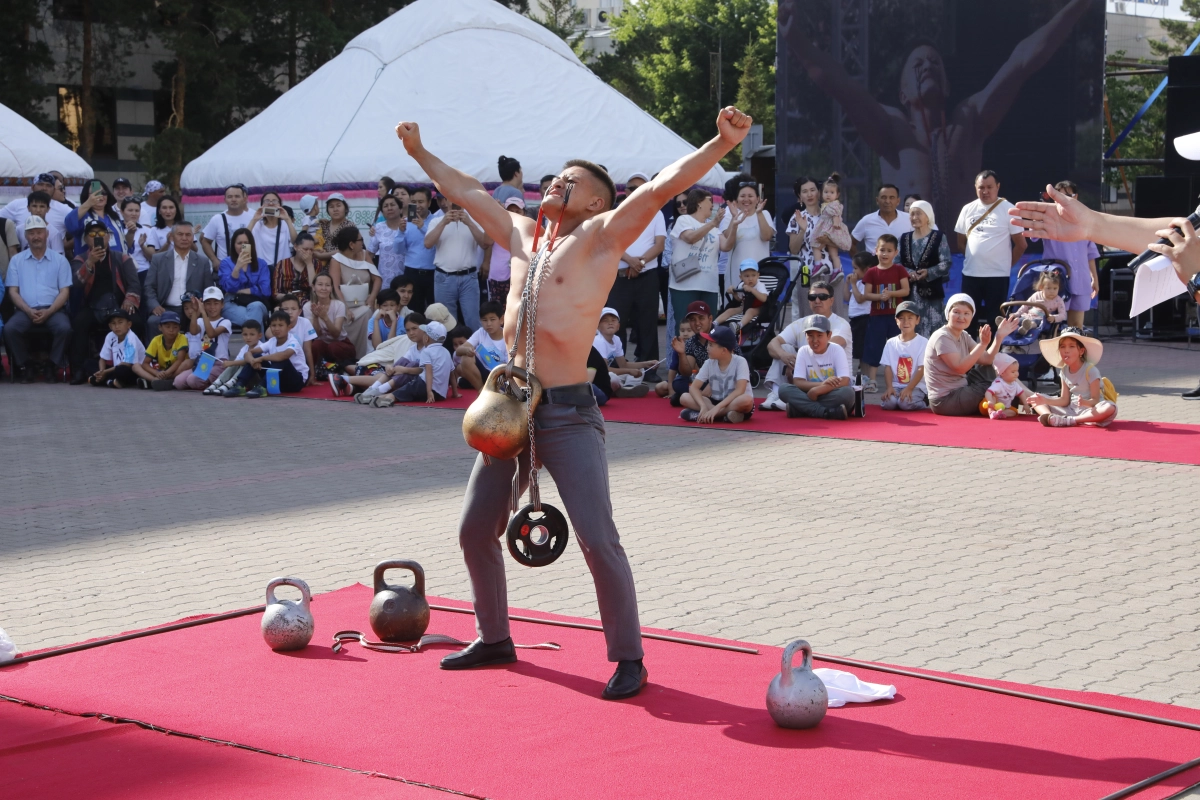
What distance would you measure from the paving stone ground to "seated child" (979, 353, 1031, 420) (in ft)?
4.23

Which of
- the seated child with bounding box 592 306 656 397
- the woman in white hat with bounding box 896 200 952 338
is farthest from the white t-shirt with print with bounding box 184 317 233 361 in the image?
the woman in white hat with bounding box 896 200 952 338

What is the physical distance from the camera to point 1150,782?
361cm

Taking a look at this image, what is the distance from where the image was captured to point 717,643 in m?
5.02

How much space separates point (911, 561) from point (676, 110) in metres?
44.6

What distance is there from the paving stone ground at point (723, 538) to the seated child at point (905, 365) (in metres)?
1.81

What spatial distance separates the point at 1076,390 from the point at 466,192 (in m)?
7.16

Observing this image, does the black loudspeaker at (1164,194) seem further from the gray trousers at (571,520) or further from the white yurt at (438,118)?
the gray trousers at (571,520)

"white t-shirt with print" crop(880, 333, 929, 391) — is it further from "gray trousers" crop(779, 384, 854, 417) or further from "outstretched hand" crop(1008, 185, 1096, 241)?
"outstretched hand" crop(1008, 185, 1096, 241)

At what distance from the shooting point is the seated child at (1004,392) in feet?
37.0

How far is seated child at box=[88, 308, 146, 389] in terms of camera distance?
1427 centimetres

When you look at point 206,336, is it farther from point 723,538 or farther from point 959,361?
point 723,538

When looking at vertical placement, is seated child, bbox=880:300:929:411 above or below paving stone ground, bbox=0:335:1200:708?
above

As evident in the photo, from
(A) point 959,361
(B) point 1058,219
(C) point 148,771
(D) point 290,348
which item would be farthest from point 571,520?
(D) point 290,348

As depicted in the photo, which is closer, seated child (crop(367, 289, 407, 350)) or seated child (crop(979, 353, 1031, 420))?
seated child (crop(979, 353, 1031, 420))
